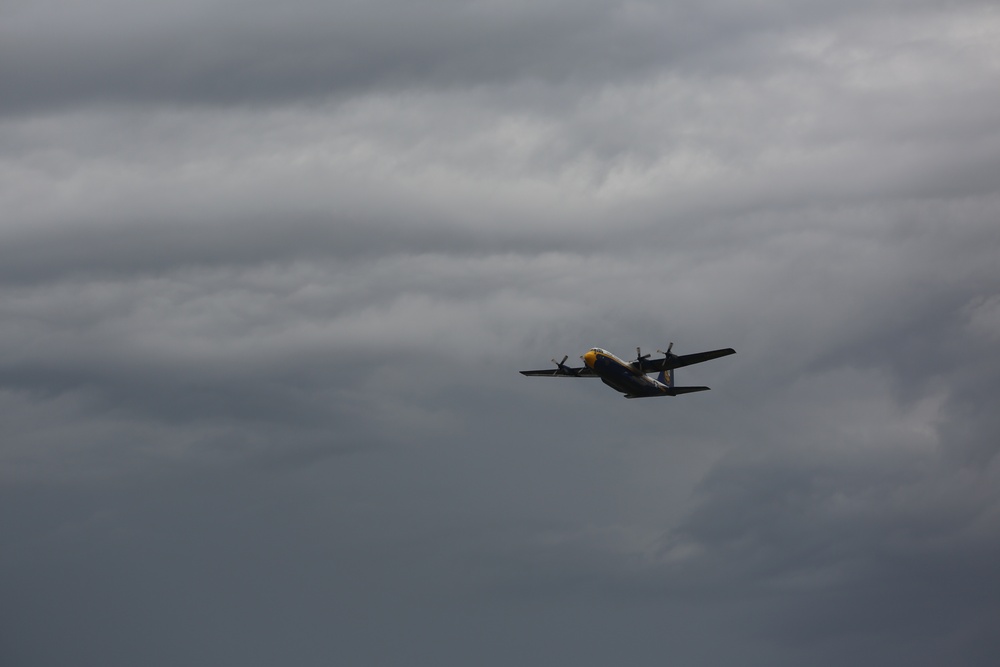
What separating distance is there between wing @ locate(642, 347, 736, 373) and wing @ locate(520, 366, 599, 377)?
8637mm

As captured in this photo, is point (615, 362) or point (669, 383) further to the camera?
point (669, 383)

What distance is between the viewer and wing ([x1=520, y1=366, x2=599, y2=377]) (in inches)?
6713

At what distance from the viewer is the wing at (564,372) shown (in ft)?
559

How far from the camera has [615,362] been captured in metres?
164

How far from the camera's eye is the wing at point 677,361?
157 meters

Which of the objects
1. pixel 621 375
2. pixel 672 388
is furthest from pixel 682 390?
pixel 621 375

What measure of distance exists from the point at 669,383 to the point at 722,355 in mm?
24210

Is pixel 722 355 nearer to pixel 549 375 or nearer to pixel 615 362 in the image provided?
pixel 615 362

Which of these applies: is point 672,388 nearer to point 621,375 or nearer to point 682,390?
point 682,390

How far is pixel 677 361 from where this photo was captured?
16150 centimetres

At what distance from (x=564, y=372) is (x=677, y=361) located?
20.3m

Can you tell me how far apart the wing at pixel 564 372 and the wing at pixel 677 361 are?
8.64m

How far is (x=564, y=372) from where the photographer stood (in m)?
176

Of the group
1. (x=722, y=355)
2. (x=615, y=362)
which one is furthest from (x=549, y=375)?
(x=722, y=355)
